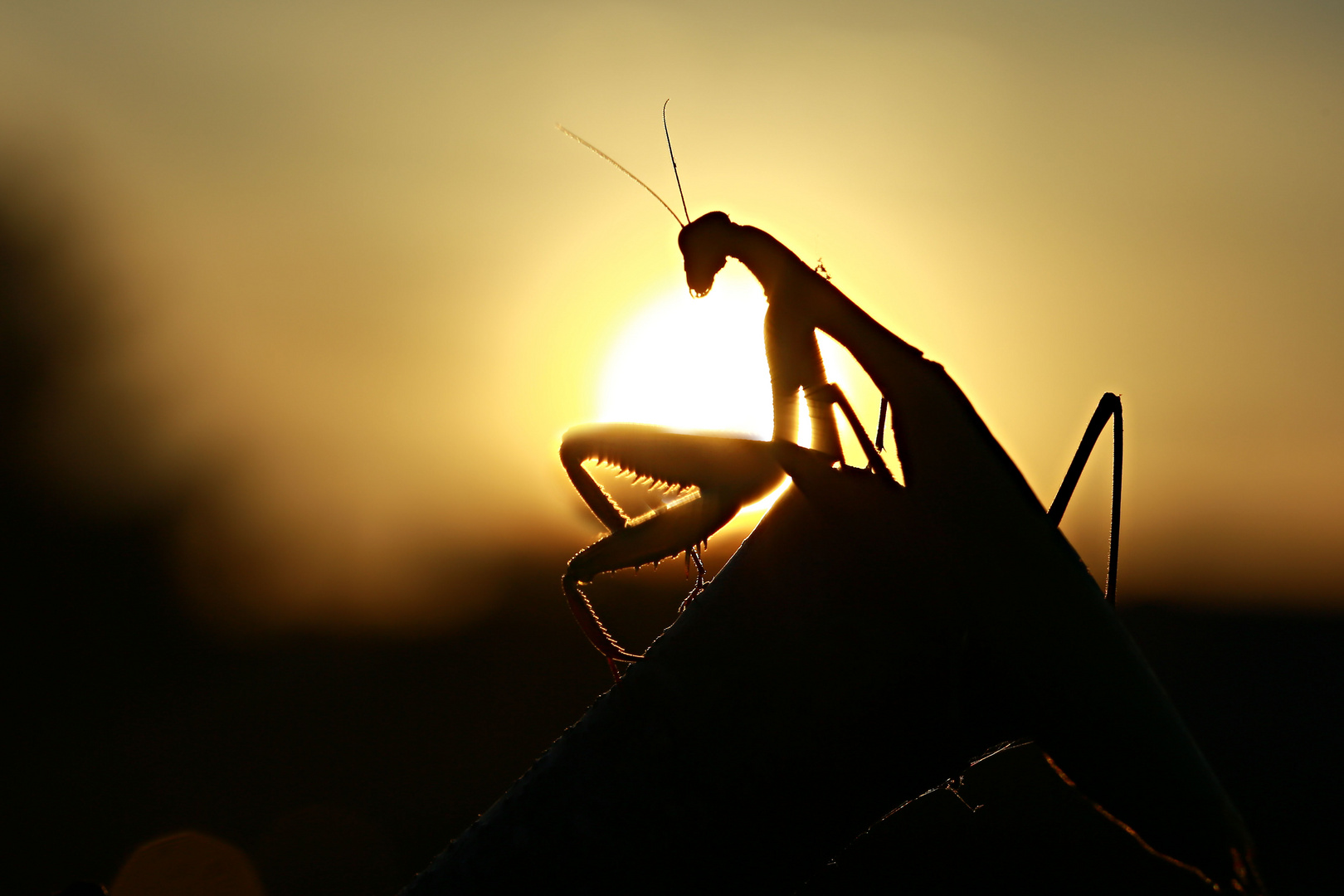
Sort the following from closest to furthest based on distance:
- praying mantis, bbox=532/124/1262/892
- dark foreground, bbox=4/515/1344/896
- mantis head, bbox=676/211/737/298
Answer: praying mantis, bbox=532/124/1262/892
mantis head, bbox=676/211/737/298
dark foreground, bbox=4/515/1344/896

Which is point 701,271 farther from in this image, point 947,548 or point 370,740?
point 370,740

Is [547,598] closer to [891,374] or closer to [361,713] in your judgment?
Result: [361,713]

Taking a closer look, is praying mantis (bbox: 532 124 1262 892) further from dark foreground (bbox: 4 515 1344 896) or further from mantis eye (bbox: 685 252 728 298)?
dark foreground (bbox: 4 515 1344 896)

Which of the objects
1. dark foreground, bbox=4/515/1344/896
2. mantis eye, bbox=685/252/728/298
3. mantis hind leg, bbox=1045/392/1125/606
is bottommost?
dark foreground, bbox=4/515/1344/896

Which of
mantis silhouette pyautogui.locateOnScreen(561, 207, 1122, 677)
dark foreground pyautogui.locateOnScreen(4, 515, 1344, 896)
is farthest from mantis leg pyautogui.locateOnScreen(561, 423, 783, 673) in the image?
dark foreground pyautogui.locateOnScreen(4, 515, 1344, 896)

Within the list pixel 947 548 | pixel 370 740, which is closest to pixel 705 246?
pixel 947 548

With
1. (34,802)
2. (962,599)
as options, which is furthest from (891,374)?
(34,802)
